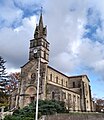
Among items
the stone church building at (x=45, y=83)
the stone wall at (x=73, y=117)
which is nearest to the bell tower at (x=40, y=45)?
the stone church building at (x=45, y=83)

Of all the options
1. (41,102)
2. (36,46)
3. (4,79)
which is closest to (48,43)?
(36,46)

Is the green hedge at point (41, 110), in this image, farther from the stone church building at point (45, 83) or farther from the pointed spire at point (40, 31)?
the pointed spire at point (40, 31)

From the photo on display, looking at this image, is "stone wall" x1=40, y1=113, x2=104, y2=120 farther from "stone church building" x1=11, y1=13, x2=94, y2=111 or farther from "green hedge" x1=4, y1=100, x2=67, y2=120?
"stone church building" x1=11, y1=13, x2=94, y2=111

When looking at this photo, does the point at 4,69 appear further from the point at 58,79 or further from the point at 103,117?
the point at 103,117

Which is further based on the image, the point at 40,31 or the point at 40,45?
the point at 40,31

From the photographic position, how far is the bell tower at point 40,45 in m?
59.9

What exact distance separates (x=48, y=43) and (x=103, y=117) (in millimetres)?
33006

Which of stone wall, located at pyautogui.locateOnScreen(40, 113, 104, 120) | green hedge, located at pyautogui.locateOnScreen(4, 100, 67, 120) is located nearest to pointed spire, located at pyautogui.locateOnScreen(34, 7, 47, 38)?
green hedge, located at pyautogui.locateOnScreen(4, 100, 67, 120)

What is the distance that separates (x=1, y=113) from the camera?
36281 millimetres

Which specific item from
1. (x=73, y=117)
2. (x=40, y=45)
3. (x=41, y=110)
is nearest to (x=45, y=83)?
(x=40, y=45)

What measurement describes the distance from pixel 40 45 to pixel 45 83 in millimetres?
13133

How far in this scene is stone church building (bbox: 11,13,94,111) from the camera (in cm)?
5278

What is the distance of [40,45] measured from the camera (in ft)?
200

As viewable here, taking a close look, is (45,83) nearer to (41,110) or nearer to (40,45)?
(40,45)
